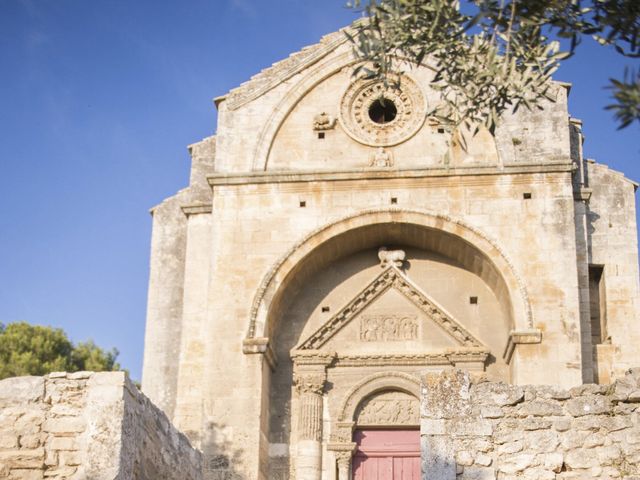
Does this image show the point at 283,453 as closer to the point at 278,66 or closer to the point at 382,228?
the point at 382,228

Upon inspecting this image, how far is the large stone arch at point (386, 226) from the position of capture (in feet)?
66.2

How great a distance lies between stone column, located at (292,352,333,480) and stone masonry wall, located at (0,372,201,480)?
10.0 meters

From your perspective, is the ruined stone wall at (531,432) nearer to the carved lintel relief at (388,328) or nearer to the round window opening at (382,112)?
the carved lintel relief at (388,328)

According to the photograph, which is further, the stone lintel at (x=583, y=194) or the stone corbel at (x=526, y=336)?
the stone lintel at (x=583, y=194)

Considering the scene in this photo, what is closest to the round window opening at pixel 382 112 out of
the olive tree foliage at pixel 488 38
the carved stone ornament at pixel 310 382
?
the carved stone ornament at pixel 310 382

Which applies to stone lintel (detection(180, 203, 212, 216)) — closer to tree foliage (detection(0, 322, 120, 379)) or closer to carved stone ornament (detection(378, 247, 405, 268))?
carved stone ornament (detection(378, 247, 405, 268))

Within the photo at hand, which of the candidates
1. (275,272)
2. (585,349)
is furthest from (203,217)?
(585,349)

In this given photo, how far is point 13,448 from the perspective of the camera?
398 inches

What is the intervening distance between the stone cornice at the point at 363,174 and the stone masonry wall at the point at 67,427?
10.8 metres

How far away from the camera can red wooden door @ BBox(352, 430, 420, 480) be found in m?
20.6

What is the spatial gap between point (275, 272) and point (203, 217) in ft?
7.34

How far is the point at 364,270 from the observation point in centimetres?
2178

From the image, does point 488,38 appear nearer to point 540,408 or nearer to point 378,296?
point 540,408

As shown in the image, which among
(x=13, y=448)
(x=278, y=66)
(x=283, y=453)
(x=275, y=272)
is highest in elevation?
(x=278, y=66)
